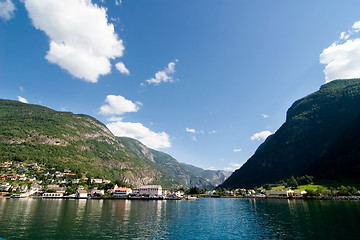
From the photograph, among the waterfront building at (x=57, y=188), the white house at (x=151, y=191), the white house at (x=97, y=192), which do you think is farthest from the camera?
the white house at (x=151, y=191)

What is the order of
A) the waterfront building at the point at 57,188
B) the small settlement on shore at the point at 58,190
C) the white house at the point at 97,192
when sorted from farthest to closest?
the white house at the point at 97,192
the waterfront building at the point at 57,188
the small settlement on shore at the point at 58,190

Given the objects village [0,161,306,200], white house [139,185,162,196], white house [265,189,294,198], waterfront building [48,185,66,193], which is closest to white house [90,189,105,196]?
village [0,161,306,200]

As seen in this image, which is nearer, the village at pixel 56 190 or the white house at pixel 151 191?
the village at pixel 56 190

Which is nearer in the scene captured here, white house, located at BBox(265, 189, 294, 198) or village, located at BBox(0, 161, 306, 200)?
village, located at BBox(0, 161, 306, 200)

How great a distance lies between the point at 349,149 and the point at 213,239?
→ 218 meters

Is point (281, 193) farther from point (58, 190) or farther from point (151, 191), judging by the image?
point (58, 190)

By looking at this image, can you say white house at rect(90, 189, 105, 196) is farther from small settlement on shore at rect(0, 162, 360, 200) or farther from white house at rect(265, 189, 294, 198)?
white house at rect(265, 189, 294, 198)

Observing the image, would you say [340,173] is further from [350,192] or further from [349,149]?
Result: [350,192]

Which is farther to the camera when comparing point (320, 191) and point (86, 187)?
point (86, 187)

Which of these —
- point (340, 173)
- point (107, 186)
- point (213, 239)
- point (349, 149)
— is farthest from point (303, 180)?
point (213, 239)

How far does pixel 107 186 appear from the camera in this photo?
650 feet

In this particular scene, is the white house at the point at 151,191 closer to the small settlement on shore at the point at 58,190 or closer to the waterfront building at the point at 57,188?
the small settlement on shore at the point at 58,190

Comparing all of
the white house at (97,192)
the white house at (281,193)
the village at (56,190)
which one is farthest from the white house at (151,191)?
the white house at (281,193)

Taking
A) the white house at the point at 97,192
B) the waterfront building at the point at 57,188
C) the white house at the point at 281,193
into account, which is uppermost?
the waterfront building at the point at 57,188
